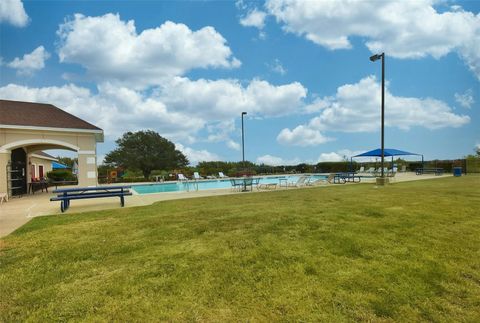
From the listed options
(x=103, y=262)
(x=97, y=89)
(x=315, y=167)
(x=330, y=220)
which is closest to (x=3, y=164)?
(x=97, y=89)

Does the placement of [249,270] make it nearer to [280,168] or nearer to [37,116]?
[37,116]

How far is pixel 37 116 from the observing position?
15875 mm

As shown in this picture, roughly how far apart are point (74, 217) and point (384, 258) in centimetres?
739

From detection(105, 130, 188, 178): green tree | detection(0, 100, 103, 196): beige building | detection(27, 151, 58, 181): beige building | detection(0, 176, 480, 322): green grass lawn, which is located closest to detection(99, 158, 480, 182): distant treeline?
detection(105, 130, 188, 178): green tree

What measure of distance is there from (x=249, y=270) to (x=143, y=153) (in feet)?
94.9

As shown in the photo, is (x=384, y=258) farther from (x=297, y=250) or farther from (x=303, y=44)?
(x=303, y=44)

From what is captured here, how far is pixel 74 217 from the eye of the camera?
780 cm

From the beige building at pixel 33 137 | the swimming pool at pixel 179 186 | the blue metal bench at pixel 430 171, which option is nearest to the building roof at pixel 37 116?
the beige building at pixel 33 137

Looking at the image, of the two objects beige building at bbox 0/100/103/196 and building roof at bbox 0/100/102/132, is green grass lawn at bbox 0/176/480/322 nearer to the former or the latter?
beige building at bbox 0/100/103/196

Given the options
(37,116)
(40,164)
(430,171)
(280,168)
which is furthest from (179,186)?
(430,171)

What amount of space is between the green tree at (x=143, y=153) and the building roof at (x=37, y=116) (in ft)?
41.5

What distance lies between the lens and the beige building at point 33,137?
1395 centimetres

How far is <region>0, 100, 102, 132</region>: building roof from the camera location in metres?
14.7

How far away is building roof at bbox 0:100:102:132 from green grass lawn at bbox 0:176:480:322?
10.5m
